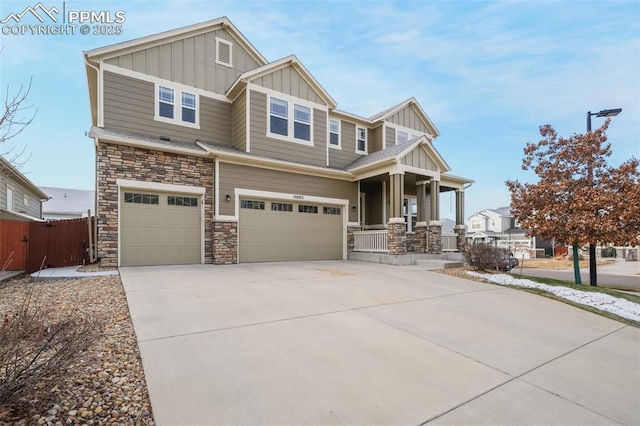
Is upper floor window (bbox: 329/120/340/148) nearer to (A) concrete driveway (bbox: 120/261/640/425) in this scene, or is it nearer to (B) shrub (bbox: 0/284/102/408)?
(A) concrete driveway (bbox: 120/261/640/425)

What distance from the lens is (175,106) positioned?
1165 centimetres

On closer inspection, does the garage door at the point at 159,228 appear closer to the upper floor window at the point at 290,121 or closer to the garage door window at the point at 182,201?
the garage door window at the point at 182,201

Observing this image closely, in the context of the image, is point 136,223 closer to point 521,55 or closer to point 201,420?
point 201,420

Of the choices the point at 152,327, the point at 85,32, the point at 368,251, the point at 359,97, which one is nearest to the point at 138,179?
the point at 85,32

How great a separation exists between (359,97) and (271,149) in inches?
528

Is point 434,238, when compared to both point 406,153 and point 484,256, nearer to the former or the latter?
point 484,256

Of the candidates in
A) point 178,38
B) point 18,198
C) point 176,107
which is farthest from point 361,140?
point 18,198

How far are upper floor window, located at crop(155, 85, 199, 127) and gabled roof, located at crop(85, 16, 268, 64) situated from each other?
1.43 metres

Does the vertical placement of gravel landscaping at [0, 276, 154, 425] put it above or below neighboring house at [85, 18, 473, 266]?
below

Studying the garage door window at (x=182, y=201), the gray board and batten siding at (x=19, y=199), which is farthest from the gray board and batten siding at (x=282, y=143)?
the gray board and batten siding at (x=19, y=199)

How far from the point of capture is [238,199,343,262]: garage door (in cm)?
1159

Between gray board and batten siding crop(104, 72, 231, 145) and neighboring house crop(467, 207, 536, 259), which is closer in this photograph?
gray board and batten siding crop(104, 72, 231, 145)

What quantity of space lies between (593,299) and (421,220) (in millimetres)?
7855

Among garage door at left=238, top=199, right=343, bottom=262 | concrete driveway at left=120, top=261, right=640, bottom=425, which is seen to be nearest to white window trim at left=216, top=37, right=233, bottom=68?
garage door at left=238, top=199, right=343, bottom=262
